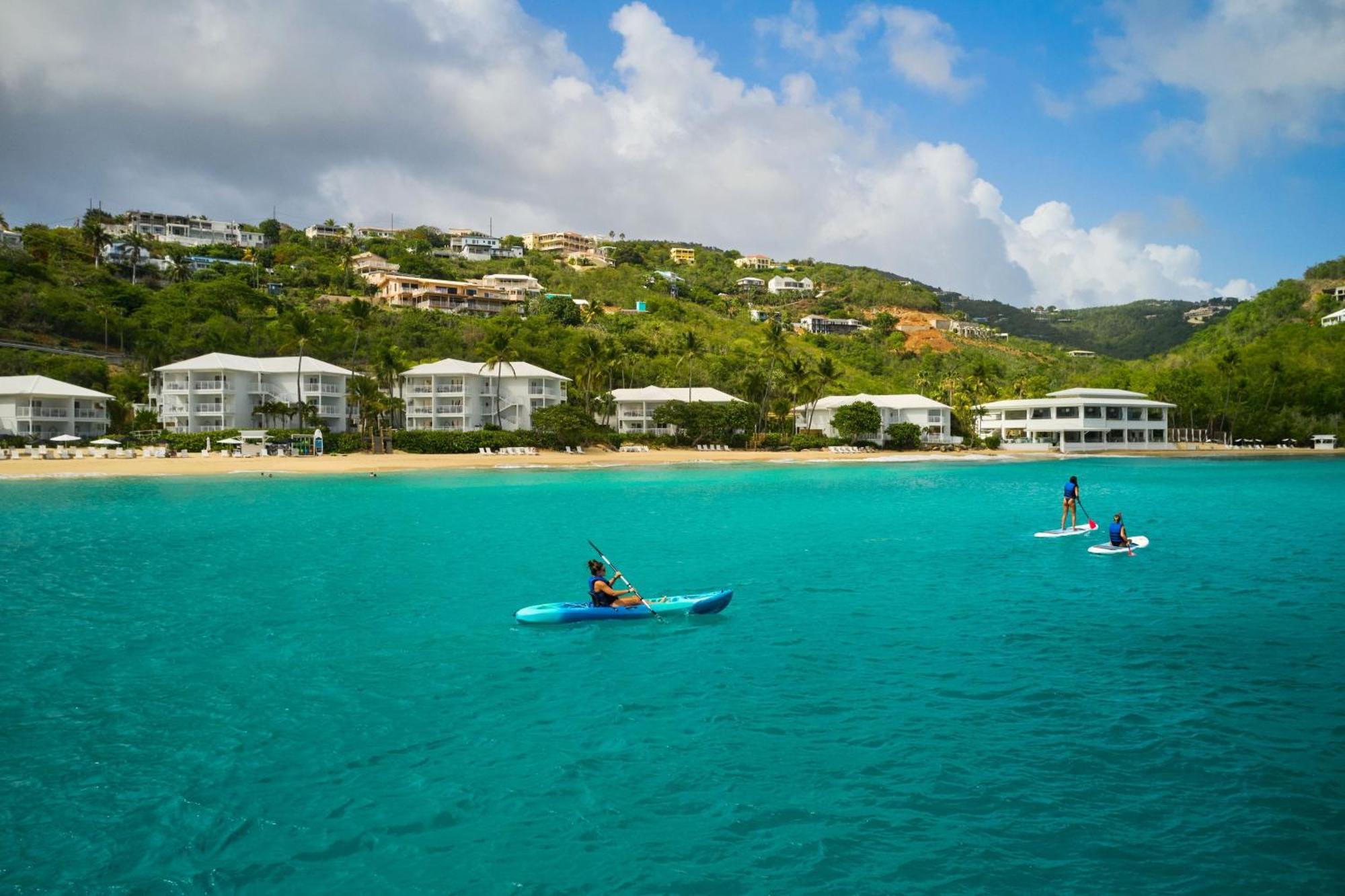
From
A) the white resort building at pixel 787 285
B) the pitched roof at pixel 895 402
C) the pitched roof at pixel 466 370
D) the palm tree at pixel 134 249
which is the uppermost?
the white resort building at pixel 787 285

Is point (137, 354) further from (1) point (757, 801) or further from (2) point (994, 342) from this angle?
(2) point (994, 342)

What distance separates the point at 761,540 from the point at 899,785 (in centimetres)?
1915

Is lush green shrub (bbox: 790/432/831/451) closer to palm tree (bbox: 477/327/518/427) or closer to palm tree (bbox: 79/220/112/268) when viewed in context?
palm tree (bbox: 477/327/518/427)

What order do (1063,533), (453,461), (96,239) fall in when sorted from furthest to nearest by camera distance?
1. (96,239)
2. (453,461)
3. (1063,533)

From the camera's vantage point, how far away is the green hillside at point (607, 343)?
283ft

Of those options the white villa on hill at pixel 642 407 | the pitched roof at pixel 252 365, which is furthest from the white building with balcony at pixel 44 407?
the white villa on hill at pixel 642 407

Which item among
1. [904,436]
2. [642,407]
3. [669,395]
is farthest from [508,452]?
[904,436]

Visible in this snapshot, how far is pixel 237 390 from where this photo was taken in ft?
246

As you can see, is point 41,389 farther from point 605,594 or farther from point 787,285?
point 787,285

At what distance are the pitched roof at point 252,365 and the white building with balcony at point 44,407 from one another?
635 centimetres

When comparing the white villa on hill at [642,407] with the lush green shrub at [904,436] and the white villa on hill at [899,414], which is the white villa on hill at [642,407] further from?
the lush green shrub at [904,436]

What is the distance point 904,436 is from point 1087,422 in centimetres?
1956

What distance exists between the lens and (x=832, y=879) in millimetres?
8102

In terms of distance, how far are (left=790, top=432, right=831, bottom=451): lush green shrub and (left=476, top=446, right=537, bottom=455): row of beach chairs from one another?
25188 mm
